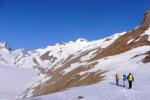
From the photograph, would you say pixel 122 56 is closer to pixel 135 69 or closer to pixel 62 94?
pixel 135 69

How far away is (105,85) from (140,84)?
5.67m

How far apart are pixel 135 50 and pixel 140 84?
187ft

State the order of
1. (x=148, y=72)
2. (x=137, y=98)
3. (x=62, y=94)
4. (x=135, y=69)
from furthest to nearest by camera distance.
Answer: (x=135, y=69), (x=148, y=72), (x=62, y=94), (x=137, y=98)

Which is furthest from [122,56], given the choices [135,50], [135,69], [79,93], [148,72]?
[79,93]

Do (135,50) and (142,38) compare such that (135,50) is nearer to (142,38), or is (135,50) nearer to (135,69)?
(142,38)

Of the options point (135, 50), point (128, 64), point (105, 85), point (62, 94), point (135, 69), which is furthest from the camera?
point (135, 50)

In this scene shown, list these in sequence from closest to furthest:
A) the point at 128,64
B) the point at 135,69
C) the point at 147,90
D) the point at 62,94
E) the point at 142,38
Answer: the point at 147,90
the point at 62,94
the point at 135,69
the point at 128,64
the point at 142,38

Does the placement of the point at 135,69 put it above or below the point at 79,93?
above

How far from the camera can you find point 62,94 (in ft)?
187

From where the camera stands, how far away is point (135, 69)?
82312mm

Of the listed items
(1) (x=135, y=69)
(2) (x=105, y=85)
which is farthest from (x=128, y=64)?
(2) (x=105, y=85)

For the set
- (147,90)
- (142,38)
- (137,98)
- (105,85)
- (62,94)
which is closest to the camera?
(137,98)

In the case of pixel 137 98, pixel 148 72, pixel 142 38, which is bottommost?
pixel 137 98

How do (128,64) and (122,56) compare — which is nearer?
(128,64)
